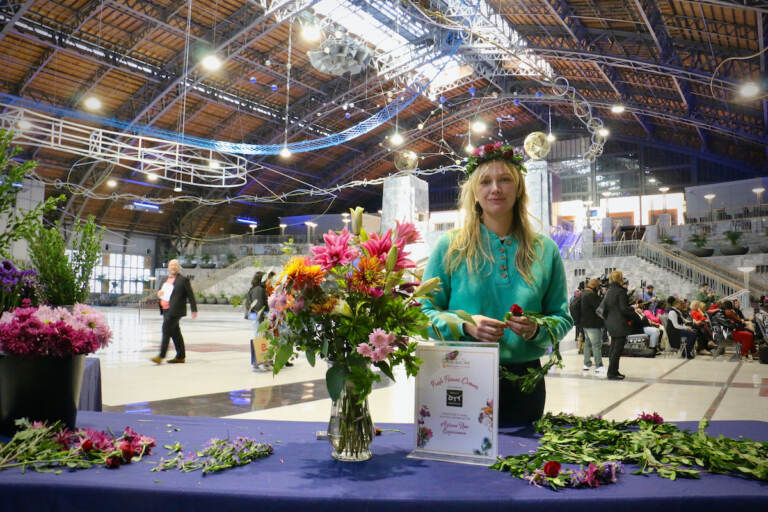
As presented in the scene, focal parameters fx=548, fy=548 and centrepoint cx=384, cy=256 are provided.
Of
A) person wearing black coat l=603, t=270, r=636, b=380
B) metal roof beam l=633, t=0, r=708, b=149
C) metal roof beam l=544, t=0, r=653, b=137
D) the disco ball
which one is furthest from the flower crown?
metal roof beam l=544, t=0, r=653, b=137

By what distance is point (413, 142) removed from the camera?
3105cm

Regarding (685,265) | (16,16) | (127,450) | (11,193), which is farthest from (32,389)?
(685,265)

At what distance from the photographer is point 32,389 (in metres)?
1.25

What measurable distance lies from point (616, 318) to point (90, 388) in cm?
639

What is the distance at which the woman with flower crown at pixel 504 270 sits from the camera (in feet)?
4.91

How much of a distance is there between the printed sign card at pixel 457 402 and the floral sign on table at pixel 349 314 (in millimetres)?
72

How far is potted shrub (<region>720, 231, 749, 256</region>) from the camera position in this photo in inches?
829

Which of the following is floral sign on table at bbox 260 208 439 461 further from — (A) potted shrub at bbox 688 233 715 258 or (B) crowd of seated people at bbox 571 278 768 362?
(A) potted shrub at bbox 688 233 715 258

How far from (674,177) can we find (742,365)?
82.8 feet

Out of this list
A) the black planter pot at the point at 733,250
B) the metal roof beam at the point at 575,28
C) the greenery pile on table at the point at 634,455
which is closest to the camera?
the greenery pile on table at the point at 634,455

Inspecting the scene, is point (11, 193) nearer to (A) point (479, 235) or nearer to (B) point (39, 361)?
(B) point (39, 361)

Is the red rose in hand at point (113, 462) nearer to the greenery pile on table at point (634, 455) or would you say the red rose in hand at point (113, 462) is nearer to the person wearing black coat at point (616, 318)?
the greenery pile on table at point (634, 455)

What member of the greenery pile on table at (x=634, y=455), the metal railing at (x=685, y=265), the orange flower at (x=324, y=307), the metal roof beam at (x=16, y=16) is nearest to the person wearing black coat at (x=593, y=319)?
the greenery pile on table at (x=634, y=455)

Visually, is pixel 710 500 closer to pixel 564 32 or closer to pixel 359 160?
pixel 564 32
